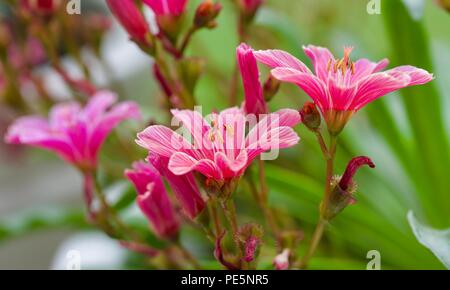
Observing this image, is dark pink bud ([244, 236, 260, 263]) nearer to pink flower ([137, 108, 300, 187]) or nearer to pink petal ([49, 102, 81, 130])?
pink flower ([137, 108, 300, 187])

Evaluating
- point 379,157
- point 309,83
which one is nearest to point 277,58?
point 309,83

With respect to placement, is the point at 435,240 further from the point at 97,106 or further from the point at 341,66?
the point at 97,106

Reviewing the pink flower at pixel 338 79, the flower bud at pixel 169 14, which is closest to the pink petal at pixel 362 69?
the pink flower at pixel 338 79

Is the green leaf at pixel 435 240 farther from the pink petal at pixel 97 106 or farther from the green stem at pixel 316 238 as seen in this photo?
the pink petal at pixel 97 106

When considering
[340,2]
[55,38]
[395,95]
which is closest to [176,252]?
[55,38]

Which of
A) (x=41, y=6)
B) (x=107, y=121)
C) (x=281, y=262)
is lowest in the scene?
(x=281, y=262)
